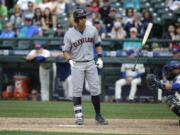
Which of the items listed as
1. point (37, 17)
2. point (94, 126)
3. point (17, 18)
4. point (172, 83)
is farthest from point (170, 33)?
point (94, 126)

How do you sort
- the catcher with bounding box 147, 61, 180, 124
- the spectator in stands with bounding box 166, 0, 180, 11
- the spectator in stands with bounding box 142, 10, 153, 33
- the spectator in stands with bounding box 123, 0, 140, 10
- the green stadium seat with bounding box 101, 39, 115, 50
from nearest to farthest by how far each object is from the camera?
the catcher with bounding box 147, 61, 180, 124
the green stadium seat with bounding box 101, 39, 115, 50
the spectator in stands with bounding box 142, 10, 153, 33
the spectator in stands with bounding box 166, 0, 180, 11
the spectator in stands with bounding box 123, 0, 140, 10

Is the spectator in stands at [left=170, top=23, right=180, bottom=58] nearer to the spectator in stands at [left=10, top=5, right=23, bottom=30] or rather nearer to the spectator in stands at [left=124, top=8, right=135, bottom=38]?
the spectator in stands at [left=124, top=8, right=135, bottom=38]

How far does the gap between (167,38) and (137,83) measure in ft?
6.09

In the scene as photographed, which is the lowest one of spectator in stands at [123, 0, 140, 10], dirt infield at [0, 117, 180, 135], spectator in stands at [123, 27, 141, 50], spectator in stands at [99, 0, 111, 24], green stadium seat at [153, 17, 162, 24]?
dirt infield at [0, 117, 180, 135]

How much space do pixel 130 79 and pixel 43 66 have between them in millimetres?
2719

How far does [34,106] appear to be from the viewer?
15.2 meters

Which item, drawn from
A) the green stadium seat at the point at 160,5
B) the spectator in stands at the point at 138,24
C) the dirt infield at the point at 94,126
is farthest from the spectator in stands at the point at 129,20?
the dirt infield at the point at 94,126

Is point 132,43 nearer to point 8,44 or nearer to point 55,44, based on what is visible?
point 55,44

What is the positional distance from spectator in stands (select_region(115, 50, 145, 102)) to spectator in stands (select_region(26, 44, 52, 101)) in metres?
2.16

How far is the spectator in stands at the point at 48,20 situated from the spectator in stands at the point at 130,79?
3.10 m

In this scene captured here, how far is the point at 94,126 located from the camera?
1039 cm

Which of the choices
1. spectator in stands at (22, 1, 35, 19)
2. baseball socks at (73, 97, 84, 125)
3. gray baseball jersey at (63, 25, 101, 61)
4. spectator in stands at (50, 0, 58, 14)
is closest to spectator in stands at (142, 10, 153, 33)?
spectator in stands at (50, 0, 58, 14)

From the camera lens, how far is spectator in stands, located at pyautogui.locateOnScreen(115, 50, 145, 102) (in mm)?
17719

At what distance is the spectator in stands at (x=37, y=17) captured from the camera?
781 inches
